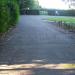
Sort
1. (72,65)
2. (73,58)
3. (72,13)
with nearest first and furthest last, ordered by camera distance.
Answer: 1. (72,65)
2. (73,58)
3. (72,13)

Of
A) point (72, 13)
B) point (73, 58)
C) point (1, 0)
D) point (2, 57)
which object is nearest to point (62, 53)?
point (73, 58)

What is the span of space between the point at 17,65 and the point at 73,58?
2.38m

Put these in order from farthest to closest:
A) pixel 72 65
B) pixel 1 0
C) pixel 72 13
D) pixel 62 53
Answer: pixel 72 13 < pixel 1 0 < pixel 62 53 < pixel 72 65

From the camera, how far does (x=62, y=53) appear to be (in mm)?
12141

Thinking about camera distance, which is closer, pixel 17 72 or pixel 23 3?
pixel 17 72

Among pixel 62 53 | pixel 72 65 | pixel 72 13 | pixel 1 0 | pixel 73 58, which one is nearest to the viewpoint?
pixel 72 65

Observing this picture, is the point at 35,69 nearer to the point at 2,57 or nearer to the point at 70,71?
the point at 70,71

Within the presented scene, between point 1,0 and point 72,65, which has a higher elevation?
point 1,0

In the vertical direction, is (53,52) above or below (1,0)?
below

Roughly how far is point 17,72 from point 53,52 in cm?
427

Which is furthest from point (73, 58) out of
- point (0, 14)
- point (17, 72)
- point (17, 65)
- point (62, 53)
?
point (0, 14)

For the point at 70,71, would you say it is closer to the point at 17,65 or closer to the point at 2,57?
the point at 17,65

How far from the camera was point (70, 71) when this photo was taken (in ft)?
27.8

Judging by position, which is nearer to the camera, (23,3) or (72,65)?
(72,65)
